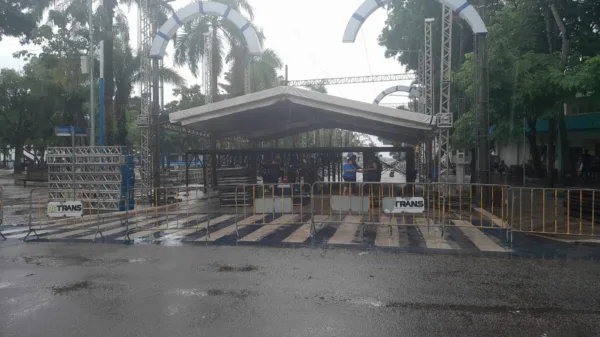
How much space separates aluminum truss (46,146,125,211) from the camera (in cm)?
1608

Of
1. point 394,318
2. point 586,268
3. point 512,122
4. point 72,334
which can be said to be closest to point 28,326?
point 72,334

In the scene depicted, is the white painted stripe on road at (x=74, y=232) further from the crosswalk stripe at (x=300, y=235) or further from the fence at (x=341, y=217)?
the crosswalk stripe at (x=300, y=235)

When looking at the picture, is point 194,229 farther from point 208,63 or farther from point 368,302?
point 208,63

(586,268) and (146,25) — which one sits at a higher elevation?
(146,25)

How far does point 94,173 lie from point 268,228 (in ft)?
25.2

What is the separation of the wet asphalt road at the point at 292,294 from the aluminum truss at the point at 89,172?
6.77 meters

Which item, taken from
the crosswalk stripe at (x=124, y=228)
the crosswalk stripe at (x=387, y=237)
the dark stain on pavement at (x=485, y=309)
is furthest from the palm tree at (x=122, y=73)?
the dark stain on pavement at (x=485, y=309)

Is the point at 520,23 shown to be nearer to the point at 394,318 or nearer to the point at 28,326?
the point at 394,318

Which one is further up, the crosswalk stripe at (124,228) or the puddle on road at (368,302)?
the crosswalk stripe at (124,228)

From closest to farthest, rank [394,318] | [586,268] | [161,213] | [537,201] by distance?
[394,318] < [586,268] < [161,213] < [537,201]

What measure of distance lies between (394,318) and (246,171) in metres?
14.2

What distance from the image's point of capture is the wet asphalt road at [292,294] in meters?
5.40

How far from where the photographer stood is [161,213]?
51.6 feet

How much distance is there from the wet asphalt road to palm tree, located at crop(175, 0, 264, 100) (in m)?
23.0
